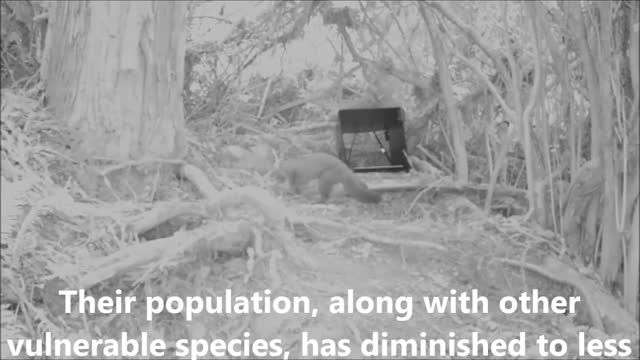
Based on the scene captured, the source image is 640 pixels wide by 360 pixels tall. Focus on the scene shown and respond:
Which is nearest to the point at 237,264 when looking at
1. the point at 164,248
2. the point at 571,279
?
the point at 164,248

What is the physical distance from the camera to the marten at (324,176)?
193 inches

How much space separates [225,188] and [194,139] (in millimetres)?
716

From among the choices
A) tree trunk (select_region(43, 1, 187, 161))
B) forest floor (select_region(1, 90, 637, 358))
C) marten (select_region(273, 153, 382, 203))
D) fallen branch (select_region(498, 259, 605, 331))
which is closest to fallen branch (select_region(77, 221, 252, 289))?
forest floor (select_region(1, 90, 637, 358))

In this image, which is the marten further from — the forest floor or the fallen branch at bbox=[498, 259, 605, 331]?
the fallen branch at bbox=[498, 259, 605, 331]

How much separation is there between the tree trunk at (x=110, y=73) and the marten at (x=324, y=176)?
3.56 ft

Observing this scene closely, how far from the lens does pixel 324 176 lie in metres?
4.94

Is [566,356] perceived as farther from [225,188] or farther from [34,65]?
[34,65]

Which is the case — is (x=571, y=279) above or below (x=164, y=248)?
below

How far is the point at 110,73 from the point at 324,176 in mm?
1481

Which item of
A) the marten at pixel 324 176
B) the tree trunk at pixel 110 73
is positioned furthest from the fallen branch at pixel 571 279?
the tree trunk at pixel 110 73

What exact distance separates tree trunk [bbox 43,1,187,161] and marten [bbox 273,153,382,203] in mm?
1084

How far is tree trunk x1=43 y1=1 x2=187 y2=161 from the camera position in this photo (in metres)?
3.87

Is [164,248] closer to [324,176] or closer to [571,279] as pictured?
[571,279]

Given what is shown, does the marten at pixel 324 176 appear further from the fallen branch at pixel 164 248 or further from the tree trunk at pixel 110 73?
the fallen branch at pixel 164 248
